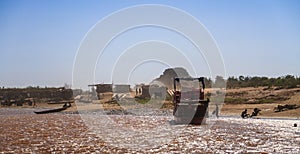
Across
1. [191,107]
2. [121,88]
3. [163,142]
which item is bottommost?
[163,142]

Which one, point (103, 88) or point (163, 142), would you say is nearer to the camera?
point (163, 142)

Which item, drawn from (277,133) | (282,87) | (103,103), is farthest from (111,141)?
(103,103)

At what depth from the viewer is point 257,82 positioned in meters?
75.3

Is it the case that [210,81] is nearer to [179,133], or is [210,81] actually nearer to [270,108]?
[270,108]

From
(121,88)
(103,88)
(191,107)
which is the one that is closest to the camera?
(191,107)

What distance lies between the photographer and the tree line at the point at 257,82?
214 feet

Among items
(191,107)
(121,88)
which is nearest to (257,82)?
(121,88)

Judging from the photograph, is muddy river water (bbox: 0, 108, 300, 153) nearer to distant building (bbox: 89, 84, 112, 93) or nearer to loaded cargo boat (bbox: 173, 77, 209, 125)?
loaded cargo boat (bbox: 173, 77, 209, 125)

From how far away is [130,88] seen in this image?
84625 mm

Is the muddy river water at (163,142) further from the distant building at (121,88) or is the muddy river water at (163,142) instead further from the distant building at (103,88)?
the distant building at (121,88)

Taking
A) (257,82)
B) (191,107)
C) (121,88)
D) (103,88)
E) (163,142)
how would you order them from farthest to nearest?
1. (121,88)
2. (103,88)
3. (257,82)
4. (191,107)
5. (163,142)

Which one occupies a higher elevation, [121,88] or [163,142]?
[121,88]

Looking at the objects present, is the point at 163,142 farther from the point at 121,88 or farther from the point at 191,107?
the point at 121,88

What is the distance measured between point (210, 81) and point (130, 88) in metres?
16.1
